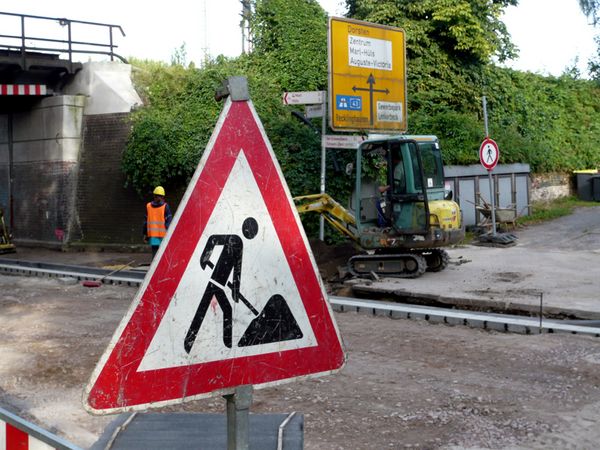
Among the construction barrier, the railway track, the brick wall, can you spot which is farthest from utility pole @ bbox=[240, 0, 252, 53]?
the construction barrier

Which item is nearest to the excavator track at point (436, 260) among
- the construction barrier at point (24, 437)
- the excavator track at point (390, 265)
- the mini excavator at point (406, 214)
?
the mini excavator at point (406, 214)

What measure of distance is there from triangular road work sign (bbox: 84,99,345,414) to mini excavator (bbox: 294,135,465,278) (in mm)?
10745

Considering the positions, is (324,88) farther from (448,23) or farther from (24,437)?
(24,437)

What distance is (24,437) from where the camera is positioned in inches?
113

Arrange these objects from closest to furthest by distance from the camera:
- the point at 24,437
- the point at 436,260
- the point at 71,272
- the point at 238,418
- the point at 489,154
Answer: the point at 238,418
the point at 24,437
the point at 436,260
the point at 71,272
the point at 489,154

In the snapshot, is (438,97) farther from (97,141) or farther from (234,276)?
(234,276)

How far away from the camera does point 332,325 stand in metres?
2.83

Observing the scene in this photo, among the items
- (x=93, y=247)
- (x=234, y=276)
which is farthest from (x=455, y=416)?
(x=93, y=247)

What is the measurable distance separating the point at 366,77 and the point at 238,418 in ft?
53.6

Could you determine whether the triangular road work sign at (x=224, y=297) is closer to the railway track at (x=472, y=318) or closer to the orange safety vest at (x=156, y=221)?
the railway track at (x=472, y=318)

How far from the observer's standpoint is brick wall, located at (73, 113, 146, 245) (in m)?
21.6

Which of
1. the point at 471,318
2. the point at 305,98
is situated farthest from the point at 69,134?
the point at 471,318

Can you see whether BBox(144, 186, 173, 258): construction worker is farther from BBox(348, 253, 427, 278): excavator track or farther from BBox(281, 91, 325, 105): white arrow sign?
BBox(281, 91, 325, 105): white arrow sign

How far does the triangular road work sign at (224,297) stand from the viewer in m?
2.45
